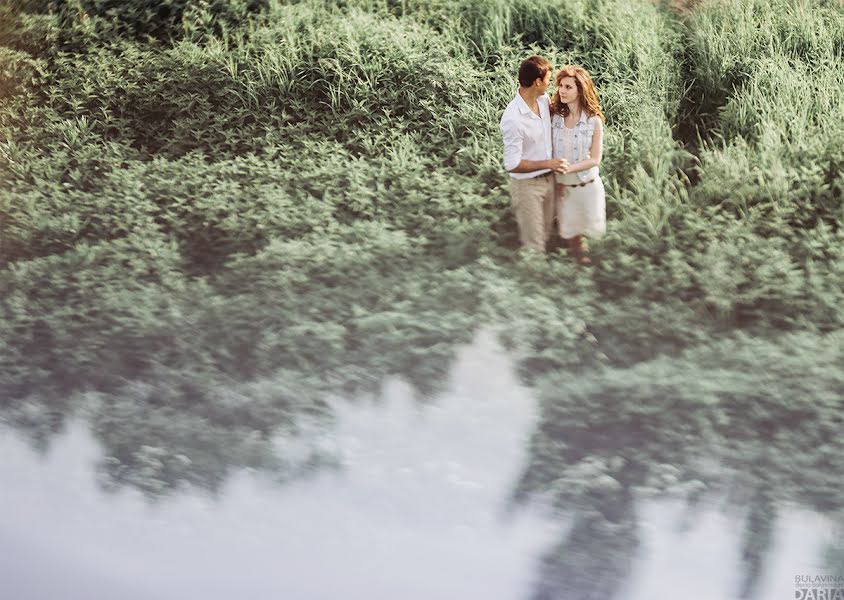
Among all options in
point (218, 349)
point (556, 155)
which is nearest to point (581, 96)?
point (556, 155)

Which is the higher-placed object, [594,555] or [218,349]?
[218,349]

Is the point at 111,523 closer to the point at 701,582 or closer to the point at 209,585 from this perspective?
the point at 209,585

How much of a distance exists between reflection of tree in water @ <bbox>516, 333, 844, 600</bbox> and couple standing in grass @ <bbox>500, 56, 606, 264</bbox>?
2.69 ft

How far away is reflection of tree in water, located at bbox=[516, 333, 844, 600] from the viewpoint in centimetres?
366

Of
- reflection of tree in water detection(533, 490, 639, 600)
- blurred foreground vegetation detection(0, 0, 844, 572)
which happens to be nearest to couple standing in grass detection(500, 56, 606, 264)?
blurred foreground vegetation detection(0, 0, 844, 572)

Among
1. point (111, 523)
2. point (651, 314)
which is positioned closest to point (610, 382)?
point (651, 314)

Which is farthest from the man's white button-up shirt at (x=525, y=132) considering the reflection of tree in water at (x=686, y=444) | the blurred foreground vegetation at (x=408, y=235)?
the reflection of tree in water at (x=686, y=444)

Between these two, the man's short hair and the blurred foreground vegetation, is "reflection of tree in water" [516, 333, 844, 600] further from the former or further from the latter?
the man's short hair

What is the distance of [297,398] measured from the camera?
4.30 meters

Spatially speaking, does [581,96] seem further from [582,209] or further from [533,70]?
[582,209]

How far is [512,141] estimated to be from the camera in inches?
179

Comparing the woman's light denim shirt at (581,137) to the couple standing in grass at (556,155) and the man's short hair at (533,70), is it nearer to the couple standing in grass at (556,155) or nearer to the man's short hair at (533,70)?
the couple standing in grass at (556,155)

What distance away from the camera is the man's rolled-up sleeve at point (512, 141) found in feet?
14.8

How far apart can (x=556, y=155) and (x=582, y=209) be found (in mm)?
291
